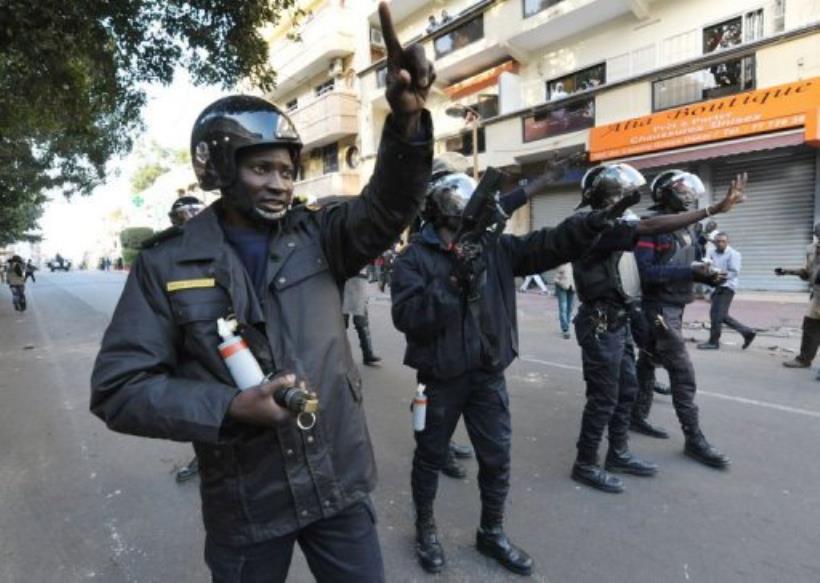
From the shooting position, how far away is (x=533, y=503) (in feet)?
10.7

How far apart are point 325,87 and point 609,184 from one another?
83.2 feet

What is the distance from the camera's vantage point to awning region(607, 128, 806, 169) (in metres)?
10.9

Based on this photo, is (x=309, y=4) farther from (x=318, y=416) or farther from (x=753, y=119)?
(x=318, y=416)

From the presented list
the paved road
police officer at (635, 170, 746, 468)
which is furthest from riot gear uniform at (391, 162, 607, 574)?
police officer at (635, 170, 746, 468)

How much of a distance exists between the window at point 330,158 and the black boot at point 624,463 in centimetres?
2417

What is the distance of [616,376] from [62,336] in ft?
35.1

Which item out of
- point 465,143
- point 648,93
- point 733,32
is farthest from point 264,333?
point 465,143

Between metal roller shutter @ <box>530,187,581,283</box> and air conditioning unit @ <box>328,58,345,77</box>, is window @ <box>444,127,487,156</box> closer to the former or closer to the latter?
metal roller shutter @ <box>530,187,581,283</box>

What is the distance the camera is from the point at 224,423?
4.34 feet

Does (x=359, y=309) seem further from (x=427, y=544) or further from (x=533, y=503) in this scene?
(x=427, y=544)

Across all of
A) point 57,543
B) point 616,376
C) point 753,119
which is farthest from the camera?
point 753,119

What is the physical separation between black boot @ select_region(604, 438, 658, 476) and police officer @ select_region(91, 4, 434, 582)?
2.44 m

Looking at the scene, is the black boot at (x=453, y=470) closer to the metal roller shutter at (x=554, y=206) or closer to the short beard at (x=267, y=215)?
the short beard at (x=267, y=215)

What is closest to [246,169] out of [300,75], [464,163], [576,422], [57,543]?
[464,163]
